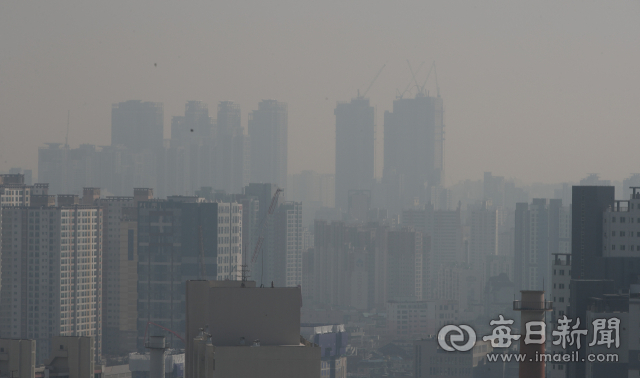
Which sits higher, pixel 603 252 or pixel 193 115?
pixel 193 115

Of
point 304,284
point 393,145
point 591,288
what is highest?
point 393,145

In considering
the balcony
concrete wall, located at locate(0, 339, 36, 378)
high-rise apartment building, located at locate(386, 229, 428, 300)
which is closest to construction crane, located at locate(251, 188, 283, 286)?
high-rise apartment building, located at locate(386, 229, 428, 300)

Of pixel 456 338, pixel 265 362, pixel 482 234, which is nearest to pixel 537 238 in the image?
pixel 482 234

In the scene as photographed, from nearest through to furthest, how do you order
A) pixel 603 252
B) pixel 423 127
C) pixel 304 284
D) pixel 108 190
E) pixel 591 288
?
pixel 591 288 < pixel 603 252 < pixel 108 190 < pixel 304 284 < pixel 423 127

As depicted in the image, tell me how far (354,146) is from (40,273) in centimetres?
6397

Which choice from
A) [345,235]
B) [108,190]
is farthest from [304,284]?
[108,190]

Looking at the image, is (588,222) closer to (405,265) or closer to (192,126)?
(405,265)

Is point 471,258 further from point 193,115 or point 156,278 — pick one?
point 156,278

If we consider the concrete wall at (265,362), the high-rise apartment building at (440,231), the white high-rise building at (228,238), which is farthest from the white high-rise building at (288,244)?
the concrete wall at (265,362)

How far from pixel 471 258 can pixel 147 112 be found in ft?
Result: 103

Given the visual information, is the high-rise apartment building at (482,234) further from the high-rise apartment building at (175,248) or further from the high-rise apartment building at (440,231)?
the high-rise apartment building at (175,248)

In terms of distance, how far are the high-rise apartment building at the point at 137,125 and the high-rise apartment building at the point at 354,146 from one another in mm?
26452

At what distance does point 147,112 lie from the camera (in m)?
77.3

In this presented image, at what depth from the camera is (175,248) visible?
47.7m
